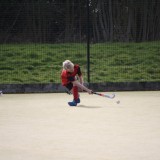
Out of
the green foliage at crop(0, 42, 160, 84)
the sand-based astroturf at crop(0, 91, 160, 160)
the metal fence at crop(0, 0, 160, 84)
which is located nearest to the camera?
the sand-based astroturf at crop(0, 91, 160, 160)

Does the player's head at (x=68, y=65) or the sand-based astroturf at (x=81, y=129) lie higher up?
the player's head at (x=68, y=65)

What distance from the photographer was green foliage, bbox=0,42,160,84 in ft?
54.3

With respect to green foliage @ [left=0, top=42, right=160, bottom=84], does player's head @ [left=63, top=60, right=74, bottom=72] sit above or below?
above

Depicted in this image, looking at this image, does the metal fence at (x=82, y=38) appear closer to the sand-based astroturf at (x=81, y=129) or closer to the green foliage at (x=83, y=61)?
the green foliage at (x=83, y=61)

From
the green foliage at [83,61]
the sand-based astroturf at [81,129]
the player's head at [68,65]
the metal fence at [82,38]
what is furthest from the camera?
the green foliage at [83,61]

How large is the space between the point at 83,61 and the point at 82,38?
213 centimetres

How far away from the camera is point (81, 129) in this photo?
25.7 ft

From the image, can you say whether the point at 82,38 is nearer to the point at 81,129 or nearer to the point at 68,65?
the point at 68,65

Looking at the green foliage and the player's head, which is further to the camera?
the green foliage

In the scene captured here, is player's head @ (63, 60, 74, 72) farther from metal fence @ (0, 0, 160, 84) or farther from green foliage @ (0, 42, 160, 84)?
green foliage @ (0, 42, 160, 84)

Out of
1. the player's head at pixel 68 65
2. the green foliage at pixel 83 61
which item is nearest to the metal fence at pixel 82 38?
the green foliage at pixel 83 61

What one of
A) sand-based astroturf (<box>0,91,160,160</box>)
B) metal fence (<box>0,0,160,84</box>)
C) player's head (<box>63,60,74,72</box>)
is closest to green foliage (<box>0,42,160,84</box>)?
metal fence (<box>0,0,160,84</box>)

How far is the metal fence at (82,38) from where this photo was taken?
1612 centimetres

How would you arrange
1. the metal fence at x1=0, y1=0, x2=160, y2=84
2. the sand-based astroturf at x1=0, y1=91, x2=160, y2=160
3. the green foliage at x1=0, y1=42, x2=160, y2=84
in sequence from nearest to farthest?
the sand-based astroturf at x1=0, y1=91, x2=160, y2=160
the metal fence at x1=0, y1=0, x2=160, y2=84
the green foliage at x1=0, y1=42, x2=160, y2=84
